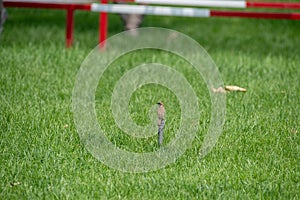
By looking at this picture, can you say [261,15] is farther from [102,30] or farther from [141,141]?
[141,141]

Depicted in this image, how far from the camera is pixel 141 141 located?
4.26 metres

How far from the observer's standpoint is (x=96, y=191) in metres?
3.52

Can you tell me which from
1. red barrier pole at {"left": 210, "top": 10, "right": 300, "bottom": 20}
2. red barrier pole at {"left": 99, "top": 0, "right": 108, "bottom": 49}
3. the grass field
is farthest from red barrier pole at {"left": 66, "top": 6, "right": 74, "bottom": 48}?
red barrier pole at {"left": 210, "top": 10, "right": 300, "bottom": 20}

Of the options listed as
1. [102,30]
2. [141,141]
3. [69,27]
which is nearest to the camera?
[141,141]

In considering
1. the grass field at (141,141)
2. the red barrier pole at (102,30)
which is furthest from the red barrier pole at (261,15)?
the red barrier pole at (102,30)

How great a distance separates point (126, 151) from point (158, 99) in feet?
4.27

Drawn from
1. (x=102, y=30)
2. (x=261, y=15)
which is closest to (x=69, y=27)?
(x=102, y=30)

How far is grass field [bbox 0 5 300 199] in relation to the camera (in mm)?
3590

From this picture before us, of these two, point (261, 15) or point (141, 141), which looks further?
point (261, 15)

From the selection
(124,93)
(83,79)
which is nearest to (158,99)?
(124,93)

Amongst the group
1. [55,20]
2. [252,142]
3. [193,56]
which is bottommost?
[55,20]

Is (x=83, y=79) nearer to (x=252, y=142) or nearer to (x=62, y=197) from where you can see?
(x=252, y=142)

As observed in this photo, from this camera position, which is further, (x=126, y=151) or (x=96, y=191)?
(x=126, y=151)

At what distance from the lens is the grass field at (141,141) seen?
11.8 feet
